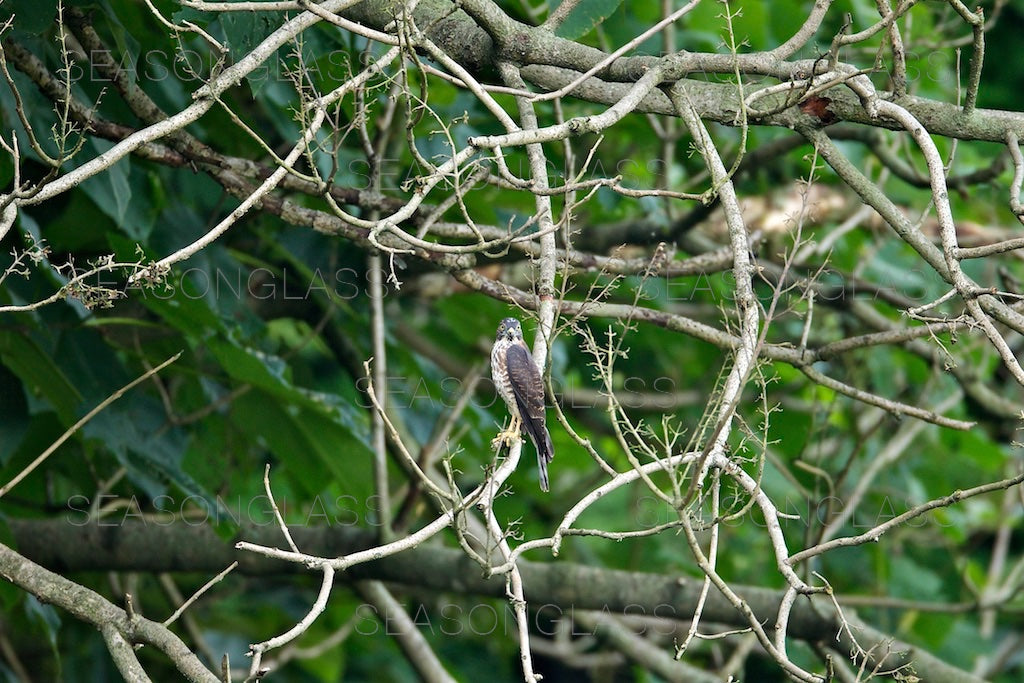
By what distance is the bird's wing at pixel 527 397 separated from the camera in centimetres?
Result: 289

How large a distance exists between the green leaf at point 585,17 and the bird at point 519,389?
0.87m

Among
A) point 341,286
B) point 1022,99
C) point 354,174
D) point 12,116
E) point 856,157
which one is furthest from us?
point 1022,99

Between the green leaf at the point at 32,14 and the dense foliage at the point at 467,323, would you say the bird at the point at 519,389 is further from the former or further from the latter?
the green leaf at the point at 32,14

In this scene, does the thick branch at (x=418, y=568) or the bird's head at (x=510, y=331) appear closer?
the bird's head at (x=510, y=331)

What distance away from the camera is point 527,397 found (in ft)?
9.89

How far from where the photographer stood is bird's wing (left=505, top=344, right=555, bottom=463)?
2.89m

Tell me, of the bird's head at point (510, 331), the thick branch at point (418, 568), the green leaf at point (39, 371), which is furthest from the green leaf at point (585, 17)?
the thick branch at point (418, 568)

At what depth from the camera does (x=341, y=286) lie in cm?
452

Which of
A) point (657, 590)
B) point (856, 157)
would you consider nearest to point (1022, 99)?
point (856, 157)

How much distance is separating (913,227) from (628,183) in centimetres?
300

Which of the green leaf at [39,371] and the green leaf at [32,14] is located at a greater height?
the green leaf at [32,14]

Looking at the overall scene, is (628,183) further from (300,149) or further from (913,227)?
(300,149)

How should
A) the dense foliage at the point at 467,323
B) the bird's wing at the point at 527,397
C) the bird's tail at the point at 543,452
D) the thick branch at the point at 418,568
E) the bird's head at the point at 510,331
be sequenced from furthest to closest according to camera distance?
the thick branch at the point at 418,568 < the bird's head at the point at 510,331 < the bird's tail at the point at 543,452 < the bird's wing at the point at 527,397 < the dense foliage at the point at 467,323

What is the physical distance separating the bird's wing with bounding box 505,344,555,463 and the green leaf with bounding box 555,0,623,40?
91cm
